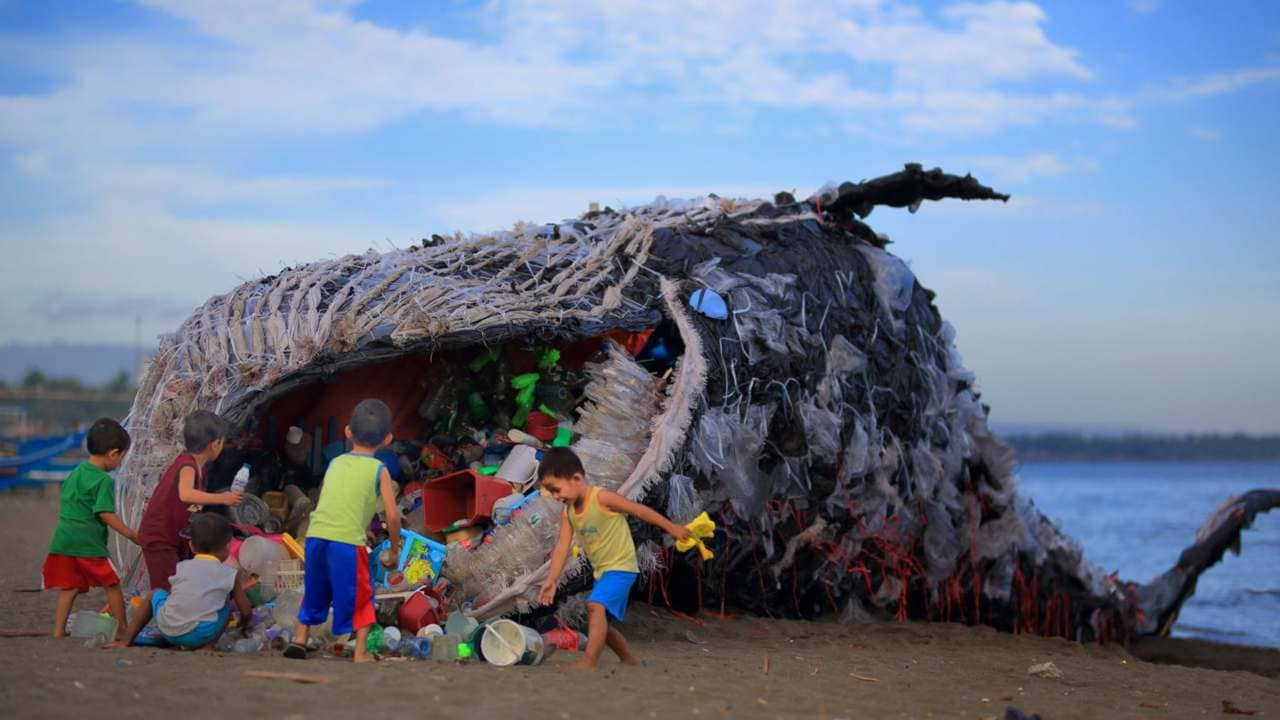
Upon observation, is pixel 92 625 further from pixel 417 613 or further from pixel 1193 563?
pixel 1193 563

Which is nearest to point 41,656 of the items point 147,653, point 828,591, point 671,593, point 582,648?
point 147,653

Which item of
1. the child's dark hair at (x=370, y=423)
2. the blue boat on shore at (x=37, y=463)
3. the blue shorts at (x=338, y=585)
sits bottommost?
the blue boat on shore at (x=37, y=463)

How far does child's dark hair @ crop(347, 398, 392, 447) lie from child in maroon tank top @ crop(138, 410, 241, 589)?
0.79 meters

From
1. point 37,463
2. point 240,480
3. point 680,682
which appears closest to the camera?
point 680,682

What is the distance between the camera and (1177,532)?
28.2 m

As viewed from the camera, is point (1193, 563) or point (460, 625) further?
point (1193, 563)

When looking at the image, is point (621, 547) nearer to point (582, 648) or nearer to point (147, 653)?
point (582, 648)

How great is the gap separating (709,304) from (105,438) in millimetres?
3167

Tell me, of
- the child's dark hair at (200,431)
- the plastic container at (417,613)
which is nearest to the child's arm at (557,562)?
the plastic container at (417,613)

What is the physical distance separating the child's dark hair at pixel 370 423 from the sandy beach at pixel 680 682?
931 millimetres

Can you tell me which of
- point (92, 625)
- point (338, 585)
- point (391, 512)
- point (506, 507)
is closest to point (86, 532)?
point (92, 625)

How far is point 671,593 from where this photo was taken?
24.4 feet

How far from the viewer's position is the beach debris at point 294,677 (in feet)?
15.2

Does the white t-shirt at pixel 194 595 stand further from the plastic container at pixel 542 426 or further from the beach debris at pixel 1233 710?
the beach debris at pixel 1233 710
